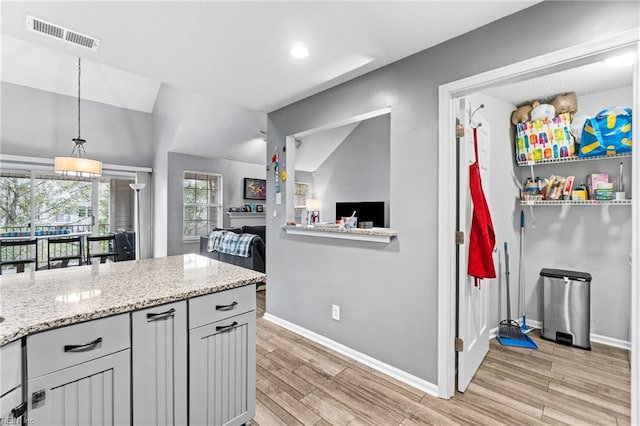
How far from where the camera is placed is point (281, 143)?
3.23 meters

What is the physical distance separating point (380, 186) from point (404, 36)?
11.6 ft

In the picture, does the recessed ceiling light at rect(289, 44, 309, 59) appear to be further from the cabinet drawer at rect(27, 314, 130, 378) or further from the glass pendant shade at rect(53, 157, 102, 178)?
the glass pendant shade at rect(53, 157, 102, 178)

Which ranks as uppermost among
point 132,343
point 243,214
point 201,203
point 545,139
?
point 545,139

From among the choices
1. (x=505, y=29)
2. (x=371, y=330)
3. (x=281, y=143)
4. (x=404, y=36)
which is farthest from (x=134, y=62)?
(x=371, y=330)

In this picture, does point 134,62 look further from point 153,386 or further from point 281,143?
point 153,386

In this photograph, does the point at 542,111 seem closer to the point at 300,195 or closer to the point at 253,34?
the point at 253,34

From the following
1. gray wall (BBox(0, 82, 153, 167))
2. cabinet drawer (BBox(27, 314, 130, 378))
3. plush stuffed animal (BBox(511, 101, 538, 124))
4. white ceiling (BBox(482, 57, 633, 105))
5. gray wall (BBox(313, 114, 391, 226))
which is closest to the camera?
cabinet drawer (BBox(27, 314, 130, 378))

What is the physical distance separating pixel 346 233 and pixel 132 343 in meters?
1.69

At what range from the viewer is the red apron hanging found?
2.07 metres

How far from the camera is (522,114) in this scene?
2.98 metres

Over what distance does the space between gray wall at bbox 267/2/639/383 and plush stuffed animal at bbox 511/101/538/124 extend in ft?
5.26

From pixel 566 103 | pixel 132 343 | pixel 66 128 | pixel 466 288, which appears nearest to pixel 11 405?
pixel 132 343

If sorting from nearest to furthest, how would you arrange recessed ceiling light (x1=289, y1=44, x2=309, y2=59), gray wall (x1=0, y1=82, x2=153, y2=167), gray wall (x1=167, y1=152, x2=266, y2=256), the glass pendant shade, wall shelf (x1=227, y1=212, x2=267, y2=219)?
recessed ceiling light (x1=289, y1=44, x2=309, y2=59)
the glass pendant shade
gray wall (x1=0, y1=82, x2=153, y2=167)
gray wall (x1=167, y1=152, x2=266, y2=256)
wall shelf (x1=227, y1=212, x2=267, y2=219)

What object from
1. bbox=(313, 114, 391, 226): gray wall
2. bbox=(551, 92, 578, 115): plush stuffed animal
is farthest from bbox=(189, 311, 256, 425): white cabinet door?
bbox=(313, 114, 391, 226): gray wall
